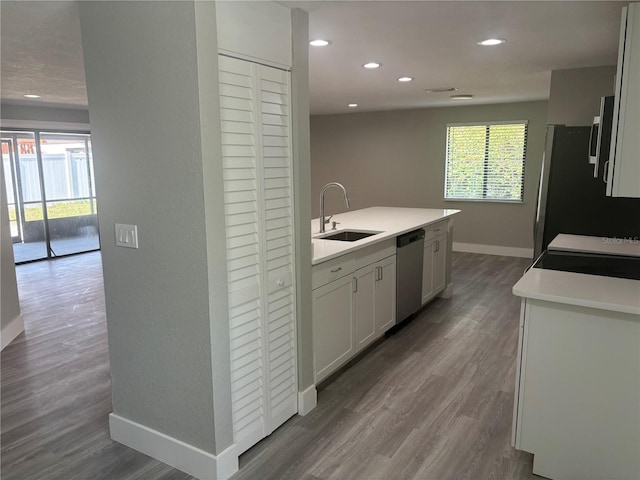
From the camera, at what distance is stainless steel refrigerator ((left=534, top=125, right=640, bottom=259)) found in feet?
11.7

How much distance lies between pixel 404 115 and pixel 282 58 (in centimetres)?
581

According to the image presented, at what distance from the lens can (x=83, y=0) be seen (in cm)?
212

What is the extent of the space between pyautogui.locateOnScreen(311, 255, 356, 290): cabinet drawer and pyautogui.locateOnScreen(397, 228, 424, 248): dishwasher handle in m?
0.78

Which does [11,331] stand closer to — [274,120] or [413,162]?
[274,120]

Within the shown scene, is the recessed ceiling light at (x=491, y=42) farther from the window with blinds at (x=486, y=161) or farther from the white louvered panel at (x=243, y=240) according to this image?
the window with blinds at (x=486, y=161)

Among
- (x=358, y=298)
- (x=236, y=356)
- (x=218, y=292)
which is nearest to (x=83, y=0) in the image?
(x=218, y=292)

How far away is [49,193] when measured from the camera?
7387mm

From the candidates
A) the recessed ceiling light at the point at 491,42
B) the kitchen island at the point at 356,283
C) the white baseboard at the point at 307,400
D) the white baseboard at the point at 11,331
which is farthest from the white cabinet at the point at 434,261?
the white baseboard at the point at 11,331

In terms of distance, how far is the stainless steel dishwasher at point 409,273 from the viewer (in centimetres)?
389

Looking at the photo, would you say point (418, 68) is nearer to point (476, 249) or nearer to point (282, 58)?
point (282, 58)

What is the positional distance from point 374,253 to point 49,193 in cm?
618

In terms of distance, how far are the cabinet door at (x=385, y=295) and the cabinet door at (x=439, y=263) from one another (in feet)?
3.17

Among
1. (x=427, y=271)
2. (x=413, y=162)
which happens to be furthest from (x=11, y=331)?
(x=413, y=162)

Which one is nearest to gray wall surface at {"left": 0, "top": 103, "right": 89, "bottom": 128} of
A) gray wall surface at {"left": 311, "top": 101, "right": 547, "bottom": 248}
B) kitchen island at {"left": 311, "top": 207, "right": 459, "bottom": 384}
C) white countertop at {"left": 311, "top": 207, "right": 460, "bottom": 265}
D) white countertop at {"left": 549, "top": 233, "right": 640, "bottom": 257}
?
gray wall surface at {"left": 311, "top": 101, "right": 547, "bottom": 248}
